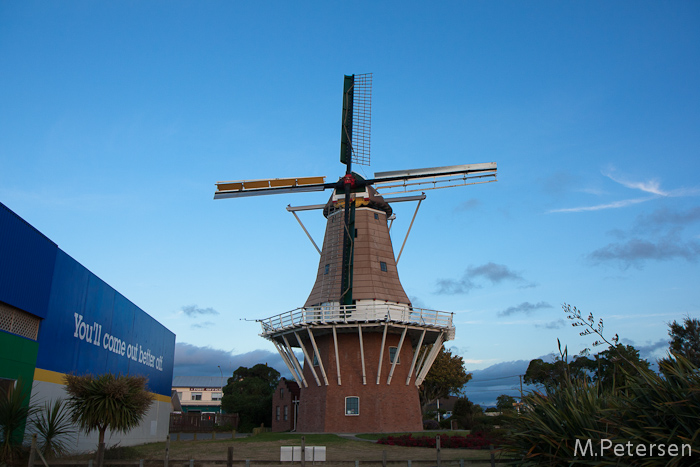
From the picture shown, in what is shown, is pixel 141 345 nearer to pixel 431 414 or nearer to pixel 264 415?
pixel 264 415

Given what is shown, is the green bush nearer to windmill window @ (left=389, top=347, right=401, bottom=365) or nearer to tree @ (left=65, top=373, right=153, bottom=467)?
tree @ (left=65, top=373, right=153, bottom=467)

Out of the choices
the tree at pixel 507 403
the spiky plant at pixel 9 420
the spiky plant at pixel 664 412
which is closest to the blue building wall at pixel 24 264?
the spiky plant at pixel 9 420

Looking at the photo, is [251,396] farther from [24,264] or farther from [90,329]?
[24,264]

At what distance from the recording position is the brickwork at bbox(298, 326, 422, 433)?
3002 centimetres

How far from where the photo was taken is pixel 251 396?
57.0 metres

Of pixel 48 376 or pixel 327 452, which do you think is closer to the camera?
pixel 48 376

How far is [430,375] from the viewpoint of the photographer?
48.8 metres

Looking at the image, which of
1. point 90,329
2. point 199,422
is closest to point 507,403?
point 90,329

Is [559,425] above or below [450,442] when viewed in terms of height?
above

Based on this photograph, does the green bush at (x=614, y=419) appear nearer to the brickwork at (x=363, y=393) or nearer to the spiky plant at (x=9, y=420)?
the spiky plant at (x=9, y=420)

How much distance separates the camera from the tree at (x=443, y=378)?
48.6 metres

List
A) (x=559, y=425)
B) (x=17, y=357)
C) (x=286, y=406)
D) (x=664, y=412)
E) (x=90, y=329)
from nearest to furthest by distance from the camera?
(x=664, y=412) → (x=559, y=425) → (x=17, y=357) → (x=90, y=329) → (x=286, y=406)

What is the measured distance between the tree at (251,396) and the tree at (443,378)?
1473 cm

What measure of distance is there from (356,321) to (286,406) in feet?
40.9
